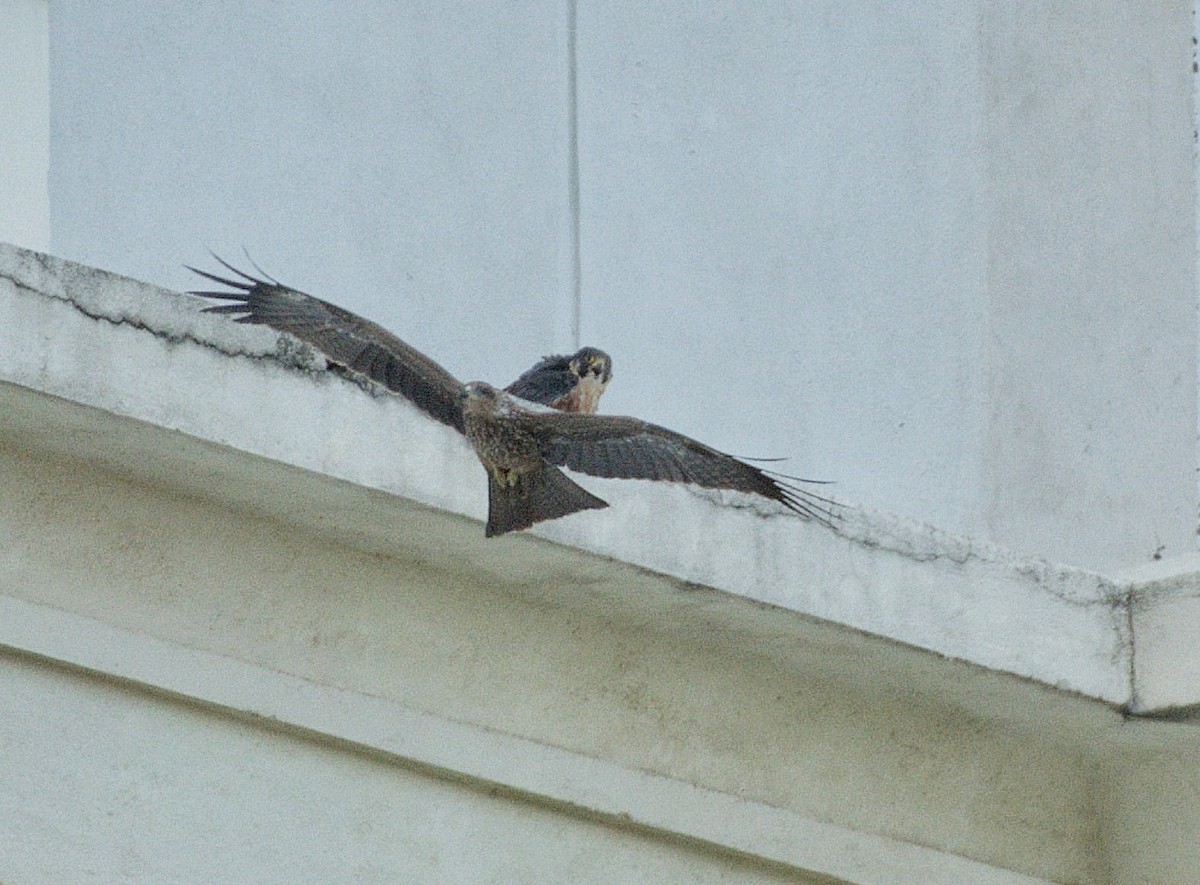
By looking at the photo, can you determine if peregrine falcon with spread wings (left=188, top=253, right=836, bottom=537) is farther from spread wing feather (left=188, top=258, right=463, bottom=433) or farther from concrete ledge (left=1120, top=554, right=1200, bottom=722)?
concrete ledge (left=1120, top=554, right=1200, bottom=722)

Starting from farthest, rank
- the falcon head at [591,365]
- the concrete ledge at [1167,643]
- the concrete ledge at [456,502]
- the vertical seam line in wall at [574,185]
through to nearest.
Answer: the vertical seam line in wall at [574,185] < the falcon head at [591,365] < the concrete ledge at [1167,643] < the concrete ledge at [456,502]

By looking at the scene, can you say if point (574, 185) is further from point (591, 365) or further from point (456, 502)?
point (456, 502)

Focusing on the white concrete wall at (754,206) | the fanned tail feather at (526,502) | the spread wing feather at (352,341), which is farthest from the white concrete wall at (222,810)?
the white concrete wall at (754,206)

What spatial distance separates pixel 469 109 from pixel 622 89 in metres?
0.39

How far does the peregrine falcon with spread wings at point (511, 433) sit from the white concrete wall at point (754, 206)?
1.40 metres

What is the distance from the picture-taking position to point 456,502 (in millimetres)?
5121

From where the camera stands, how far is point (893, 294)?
6582 millimetres

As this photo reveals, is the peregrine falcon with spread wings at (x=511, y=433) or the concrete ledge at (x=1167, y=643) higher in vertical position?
the peregrine falcon with spread wings at (x=511, y=433)

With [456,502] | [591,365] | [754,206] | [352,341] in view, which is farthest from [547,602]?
[754,206]

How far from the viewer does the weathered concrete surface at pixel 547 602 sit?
491 cm

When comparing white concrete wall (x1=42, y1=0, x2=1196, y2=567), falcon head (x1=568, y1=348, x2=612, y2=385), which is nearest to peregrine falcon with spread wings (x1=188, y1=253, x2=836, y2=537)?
falcon head (x1=568, y1=348, x2=612, y2=385)

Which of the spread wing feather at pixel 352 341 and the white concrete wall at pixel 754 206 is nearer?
the spread wing feather at pixel 352 341

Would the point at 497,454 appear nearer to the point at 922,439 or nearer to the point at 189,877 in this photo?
the point at 189,877

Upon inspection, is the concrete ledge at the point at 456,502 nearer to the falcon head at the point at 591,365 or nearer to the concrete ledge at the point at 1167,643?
the concrete ledge at the point at 1167,643
